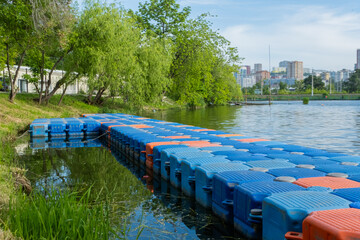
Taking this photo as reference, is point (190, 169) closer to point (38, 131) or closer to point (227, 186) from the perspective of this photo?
point (227, 186)

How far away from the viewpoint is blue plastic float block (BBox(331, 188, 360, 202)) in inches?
152

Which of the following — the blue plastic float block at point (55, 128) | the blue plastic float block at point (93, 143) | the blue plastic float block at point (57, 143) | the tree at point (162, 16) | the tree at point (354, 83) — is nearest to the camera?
the blue plastic float block at point (57, 143)

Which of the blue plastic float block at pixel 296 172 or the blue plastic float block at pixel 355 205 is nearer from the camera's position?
the blue plastic float block at pixel 355 205

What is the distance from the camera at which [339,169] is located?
5527 millimetres

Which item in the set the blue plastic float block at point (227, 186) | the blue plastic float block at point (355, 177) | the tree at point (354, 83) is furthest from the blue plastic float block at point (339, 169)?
the tree at point (354, 83)

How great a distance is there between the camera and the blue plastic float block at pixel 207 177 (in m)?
5.67

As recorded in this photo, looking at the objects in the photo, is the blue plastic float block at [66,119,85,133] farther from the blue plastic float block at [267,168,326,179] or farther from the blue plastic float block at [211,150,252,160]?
the blue plastic float block at [267,168,326,179]

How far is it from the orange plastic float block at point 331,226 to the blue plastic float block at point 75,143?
12.1 metres

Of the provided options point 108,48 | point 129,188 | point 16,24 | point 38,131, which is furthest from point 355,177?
point 108,48

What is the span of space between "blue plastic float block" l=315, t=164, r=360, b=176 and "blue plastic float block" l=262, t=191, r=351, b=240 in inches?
64.8

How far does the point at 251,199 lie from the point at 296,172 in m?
1.36

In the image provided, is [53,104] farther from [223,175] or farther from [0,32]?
[223,175]

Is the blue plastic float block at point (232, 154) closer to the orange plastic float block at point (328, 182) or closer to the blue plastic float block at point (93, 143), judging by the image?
the orange plastic float block at point (328, 182)

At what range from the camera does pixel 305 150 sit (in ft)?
26.7
